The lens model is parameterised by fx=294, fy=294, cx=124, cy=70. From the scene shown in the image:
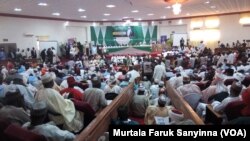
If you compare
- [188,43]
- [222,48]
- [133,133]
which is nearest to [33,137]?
[133,133]

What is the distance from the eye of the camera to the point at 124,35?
81.5 ft

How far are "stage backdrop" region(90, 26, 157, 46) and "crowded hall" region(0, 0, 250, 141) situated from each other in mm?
84

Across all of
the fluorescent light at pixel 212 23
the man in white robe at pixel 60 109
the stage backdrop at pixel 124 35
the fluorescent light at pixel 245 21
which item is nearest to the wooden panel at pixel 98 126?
the man in white robe at pixel 60 109

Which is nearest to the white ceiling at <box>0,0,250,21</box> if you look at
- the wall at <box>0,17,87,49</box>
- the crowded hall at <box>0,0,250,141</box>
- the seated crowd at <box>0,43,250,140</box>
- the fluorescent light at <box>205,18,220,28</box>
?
the crowded hall at <box>0,0,250,141</box>

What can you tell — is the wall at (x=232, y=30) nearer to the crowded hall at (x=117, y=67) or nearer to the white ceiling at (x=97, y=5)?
the crowded hall at (x=117, y=67)

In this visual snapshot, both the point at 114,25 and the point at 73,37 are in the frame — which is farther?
the point at 114,25

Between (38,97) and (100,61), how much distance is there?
1111 centimetres

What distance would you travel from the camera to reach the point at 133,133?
2375mm

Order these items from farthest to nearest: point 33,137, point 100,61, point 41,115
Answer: point 100,61 → point 41,115 → point 33,137

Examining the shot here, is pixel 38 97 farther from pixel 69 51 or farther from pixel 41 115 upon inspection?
pixel 69 51

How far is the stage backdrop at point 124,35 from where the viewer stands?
24609 millimetres

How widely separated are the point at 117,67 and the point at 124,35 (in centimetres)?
1184

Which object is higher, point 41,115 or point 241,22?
point 241,22

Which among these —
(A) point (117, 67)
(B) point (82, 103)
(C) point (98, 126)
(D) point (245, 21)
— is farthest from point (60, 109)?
(D) point (245, 21)
